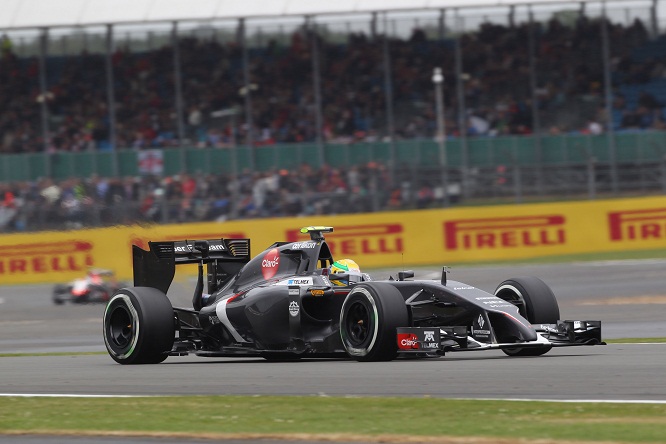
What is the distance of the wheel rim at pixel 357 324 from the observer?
11508 mm

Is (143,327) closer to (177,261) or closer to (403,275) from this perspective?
(177,261)

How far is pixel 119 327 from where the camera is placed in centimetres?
1325

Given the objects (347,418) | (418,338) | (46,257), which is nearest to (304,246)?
(418,338)

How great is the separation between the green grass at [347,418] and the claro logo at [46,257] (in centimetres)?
1738

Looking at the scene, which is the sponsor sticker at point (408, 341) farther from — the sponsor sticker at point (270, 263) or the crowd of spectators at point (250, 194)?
the crowd of spectators at point (250, 194)

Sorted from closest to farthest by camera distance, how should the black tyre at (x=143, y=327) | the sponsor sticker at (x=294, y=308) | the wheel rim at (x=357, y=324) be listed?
the wheel rim at (x=357, y=324), the sponsor sticker at (x=294, y=308), the black tyre at (x=143, y=327)

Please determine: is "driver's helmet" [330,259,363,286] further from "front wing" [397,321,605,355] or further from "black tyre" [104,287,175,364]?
"black tyre" [104,287,175,364]

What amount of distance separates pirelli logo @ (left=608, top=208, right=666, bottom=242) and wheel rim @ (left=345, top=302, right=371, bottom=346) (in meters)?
17.1

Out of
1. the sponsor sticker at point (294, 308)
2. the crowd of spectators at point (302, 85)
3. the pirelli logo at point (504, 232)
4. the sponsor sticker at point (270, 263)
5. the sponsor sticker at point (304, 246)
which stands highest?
the crowd of spectators at point (302, 85)

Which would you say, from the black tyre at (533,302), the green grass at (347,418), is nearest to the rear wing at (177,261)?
the black tyre at (533,302)

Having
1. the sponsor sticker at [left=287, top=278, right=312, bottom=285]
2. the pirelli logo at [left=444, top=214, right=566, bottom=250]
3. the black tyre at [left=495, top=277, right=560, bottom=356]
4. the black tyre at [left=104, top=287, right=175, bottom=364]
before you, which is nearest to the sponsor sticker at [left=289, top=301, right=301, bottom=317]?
the sponsor sticker at [left=287, top=278, right=312, bottom=285]

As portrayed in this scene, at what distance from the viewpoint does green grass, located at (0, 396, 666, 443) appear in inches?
275

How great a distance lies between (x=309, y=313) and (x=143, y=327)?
1738mm

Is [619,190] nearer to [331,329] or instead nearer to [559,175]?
[559,175]
